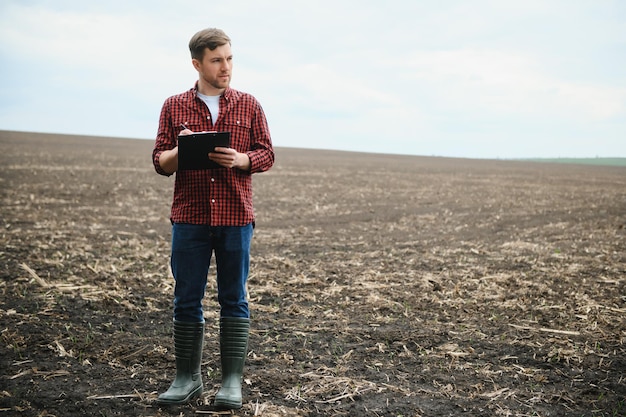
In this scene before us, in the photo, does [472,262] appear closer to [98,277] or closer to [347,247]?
[347,247]

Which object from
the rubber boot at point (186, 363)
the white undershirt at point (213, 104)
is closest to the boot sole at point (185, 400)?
the rubber boot at point (186, 363)

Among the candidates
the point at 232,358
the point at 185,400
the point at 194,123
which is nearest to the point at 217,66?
the point at 194,123

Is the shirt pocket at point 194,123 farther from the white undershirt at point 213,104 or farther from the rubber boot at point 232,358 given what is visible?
the rubber boot at point 232,358

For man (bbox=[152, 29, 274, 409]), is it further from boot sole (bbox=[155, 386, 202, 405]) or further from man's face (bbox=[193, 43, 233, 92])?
boot sole (bbox=[155, 386, 202, 405])

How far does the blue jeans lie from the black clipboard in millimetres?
469

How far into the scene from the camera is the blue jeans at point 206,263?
12.1 ft

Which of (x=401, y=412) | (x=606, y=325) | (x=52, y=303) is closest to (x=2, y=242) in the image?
(x=52, y=303)

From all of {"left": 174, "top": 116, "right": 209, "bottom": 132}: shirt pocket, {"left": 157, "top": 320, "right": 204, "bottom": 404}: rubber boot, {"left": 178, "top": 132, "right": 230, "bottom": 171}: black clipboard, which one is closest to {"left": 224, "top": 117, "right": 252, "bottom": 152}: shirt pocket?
{"left": 174, "top": 116, "right": 209, "bottom": 132}: shirt pocket

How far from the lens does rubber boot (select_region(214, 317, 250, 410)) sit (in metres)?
3.87

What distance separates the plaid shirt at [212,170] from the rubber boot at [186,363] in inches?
32.8

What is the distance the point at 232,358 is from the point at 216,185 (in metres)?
1.27

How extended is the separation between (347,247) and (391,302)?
3.78 m

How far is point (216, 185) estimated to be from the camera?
3641 millimetres

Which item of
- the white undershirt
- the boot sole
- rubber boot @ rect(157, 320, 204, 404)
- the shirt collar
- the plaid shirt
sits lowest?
the boot sole
